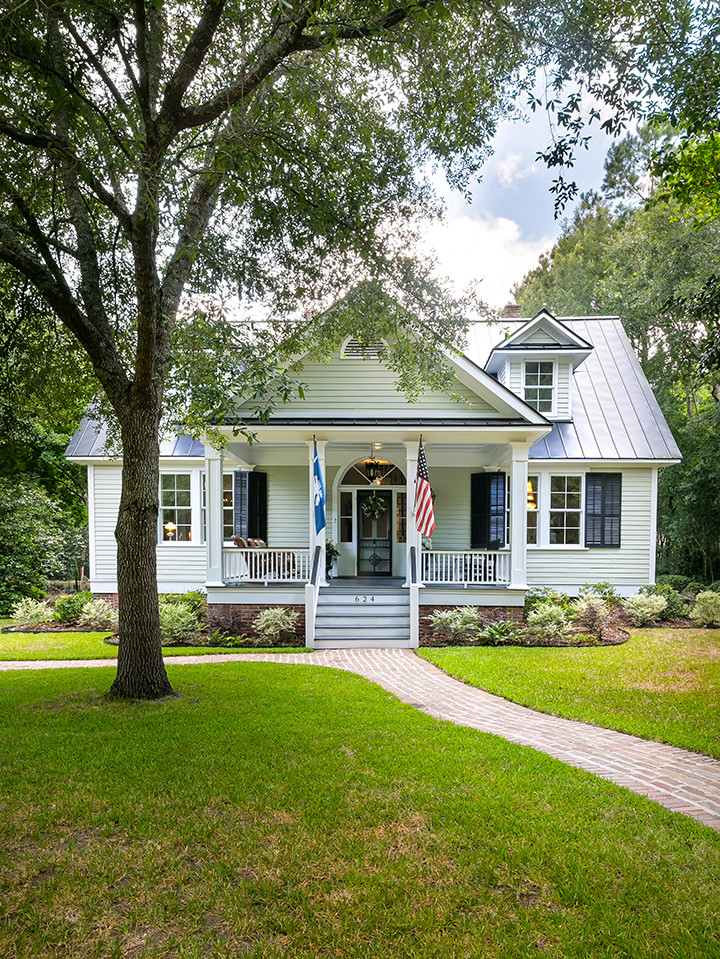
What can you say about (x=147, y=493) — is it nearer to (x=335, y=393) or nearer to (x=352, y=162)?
(x=352, y=162)

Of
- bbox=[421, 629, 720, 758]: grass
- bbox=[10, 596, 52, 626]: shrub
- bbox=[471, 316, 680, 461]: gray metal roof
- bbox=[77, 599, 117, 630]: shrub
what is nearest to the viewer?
bbox=[421, 629, 720, 758]: grass

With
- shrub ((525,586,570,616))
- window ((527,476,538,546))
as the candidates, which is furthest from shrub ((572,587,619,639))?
window ((527,476,538,546))

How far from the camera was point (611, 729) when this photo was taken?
6480 mm

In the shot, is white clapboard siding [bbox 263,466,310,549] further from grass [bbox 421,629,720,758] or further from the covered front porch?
grass [bbox 421,629,720,758]

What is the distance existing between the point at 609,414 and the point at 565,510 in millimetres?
3146

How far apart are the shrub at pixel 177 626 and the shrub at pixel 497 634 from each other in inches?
233

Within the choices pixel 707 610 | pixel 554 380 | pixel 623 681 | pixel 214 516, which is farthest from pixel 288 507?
pixel 707 610

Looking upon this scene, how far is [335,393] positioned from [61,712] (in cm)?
831

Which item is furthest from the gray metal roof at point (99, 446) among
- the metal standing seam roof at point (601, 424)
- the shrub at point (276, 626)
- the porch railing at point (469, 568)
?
the porch railing at point (469, 568)

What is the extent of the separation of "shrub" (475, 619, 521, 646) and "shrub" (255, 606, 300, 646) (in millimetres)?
3836

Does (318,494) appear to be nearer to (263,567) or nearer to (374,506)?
(263,567)

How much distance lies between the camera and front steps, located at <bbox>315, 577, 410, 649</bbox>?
11.5 metres

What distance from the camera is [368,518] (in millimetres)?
15625

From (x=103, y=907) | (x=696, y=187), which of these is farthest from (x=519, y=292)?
(x=103, y=907)
